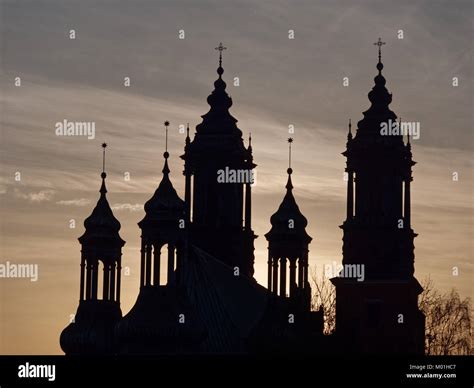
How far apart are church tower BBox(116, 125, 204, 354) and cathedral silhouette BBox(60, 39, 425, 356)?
0.05 meters

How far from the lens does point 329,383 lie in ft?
244

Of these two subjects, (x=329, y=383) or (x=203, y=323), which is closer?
(x=329, y=383)

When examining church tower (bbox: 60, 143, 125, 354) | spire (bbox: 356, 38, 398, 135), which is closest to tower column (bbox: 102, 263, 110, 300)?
church tower (bbox: 60, 143, 125, 354)

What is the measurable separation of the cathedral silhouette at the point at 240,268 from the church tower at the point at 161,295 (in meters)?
0.05

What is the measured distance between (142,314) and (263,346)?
7768 mm

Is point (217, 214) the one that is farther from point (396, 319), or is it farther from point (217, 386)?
point (217, 386)

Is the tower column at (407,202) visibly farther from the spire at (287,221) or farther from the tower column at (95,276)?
Answer: the tower column at (95,276)

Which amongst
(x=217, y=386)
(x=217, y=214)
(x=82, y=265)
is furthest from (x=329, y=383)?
(x=217, y=214)

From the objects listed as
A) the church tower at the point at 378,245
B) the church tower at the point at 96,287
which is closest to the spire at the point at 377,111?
the church tower at the point at 378,245

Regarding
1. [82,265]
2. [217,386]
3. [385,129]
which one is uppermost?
[385,129]

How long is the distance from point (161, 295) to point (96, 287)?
794cm

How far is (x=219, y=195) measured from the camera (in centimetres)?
11825

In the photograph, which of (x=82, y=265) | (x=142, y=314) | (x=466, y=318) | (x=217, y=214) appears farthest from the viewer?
(x=466, y=318)

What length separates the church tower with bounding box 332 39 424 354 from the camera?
11094cm
